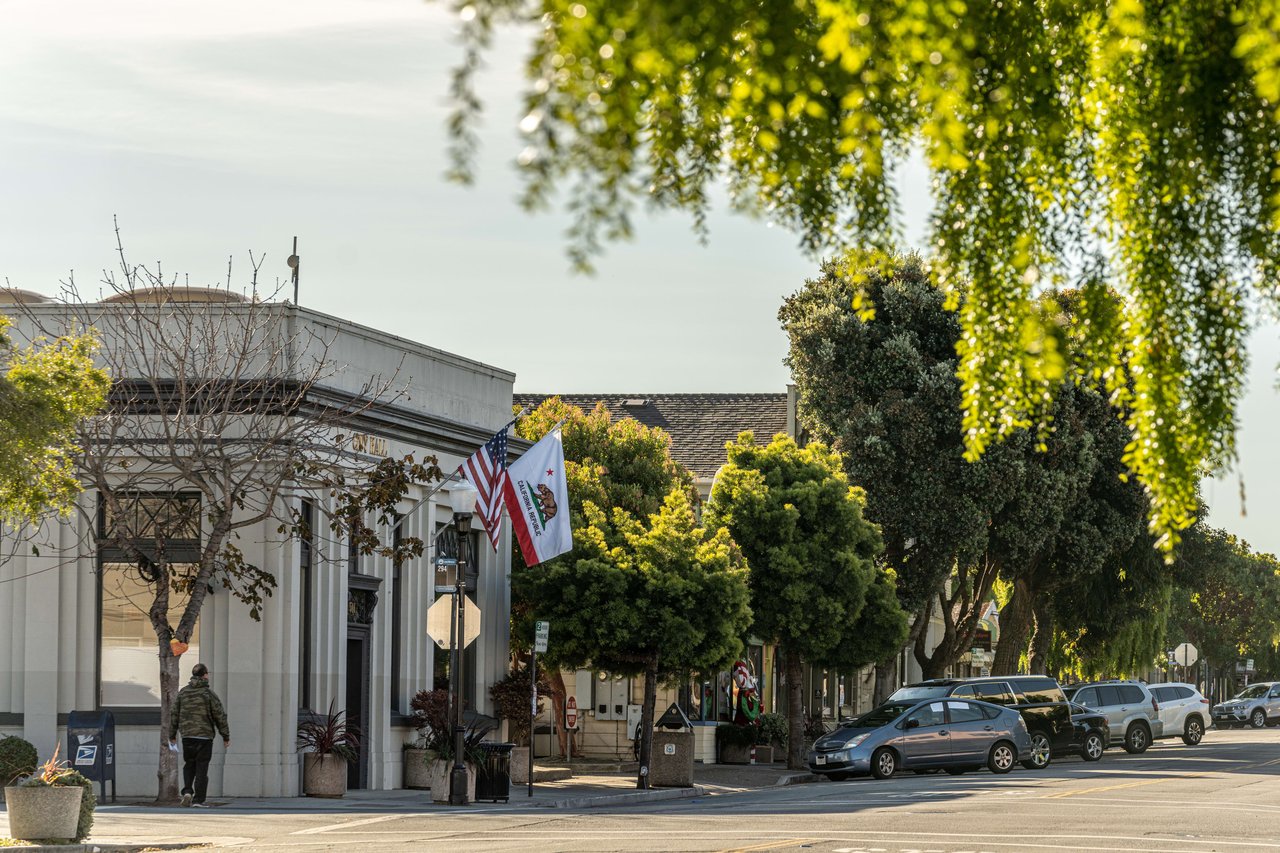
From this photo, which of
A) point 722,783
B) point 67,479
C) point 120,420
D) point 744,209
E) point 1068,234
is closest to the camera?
point 744,209

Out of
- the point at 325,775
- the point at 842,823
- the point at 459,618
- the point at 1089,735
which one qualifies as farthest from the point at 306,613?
the point at 1089,735

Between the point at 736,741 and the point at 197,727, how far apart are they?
1874 centimetres

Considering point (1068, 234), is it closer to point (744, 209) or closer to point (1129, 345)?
point (1129, 345)

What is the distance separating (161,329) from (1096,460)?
25.3 meters

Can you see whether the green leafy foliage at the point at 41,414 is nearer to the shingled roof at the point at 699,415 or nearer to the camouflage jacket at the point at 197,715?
the camouflage jacket at the point at 197,715

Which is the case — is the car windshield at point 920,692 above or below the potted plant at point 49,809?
above

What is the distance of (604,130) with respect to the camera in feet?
14.7

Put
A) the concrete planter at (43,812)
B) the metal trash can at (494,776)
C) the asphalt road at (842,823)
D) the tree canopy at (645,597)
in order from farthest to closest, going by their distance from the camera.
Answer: the tree canopy at (645,597)
the metal trash can at (494,776)
the asphalt road at (842,823)
the concrete planter at (43,812)

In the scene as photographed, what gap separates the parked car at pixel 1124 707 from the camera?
1697 inches

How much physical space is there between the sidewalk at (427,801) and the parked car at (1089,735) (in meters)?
7.77

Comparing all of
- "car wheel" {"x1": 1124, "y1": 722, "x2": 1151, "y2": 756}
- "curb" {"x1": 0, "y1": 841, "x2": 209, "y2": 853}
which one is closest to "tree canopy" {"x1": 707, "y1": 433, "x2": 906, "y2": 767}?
"car wheel" {"x1": 1124, "y1": 722, "x2": 1151, "y2": 756}

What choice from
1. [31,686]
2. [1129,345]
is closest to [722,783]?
[31,686]

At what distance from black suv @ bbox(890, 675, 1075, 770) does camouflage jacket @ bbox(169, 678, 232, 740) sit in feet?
58.1

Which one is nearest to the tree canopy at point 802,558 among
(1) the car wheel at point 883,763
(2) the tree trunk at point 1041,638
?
(1) the car wheel at point 883,763
